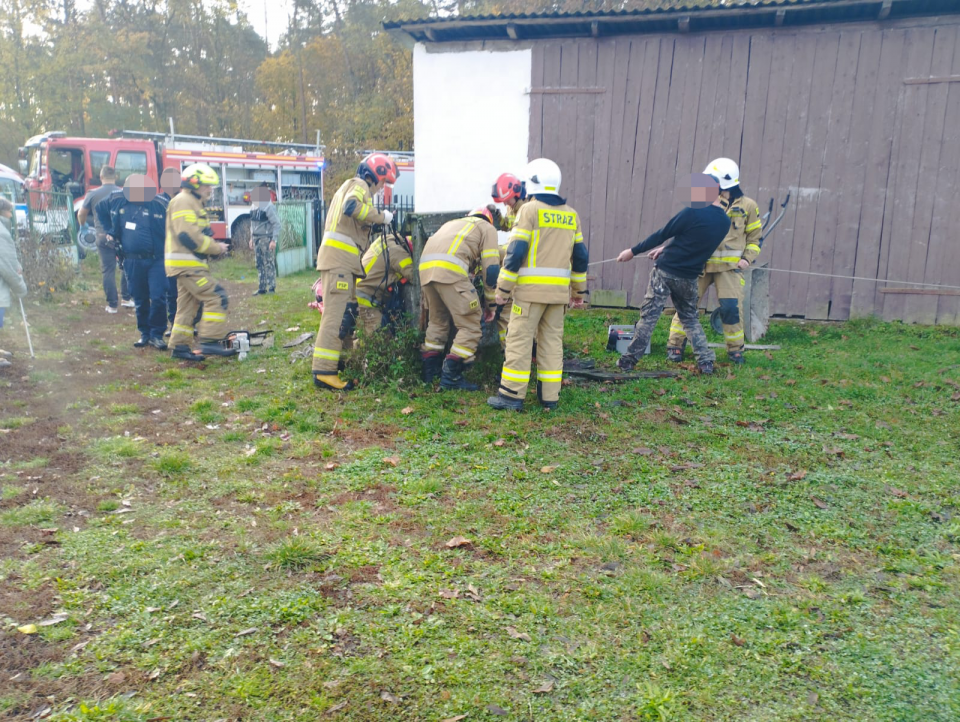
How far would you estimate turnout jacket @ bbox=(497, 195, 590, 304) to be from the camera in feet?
19.2

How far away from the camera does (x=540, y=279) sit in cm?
590

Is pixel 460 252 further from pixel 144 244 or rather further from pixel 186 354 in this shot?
pixel 144 244

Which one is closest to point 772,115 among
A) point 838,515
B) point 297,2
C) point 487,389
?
point 487,389

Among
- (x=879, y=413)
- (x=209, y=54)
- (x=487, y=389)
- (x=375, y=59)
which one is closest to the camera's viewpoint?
(x=879, y=413)

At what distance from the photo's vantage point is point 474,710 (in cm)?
270

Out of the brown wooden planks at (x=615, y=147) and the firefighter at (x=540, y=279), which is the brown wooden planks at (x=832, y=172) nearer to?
the brown wooden planks at (x=615, y=147)

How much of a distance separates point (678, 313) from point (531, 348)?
2.15m

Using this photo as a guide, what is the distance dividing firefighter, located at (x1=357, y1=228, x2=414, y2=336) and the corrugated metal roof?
4418mm

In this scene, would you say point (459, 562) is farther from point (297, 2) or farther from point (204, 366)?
point (297, 2)

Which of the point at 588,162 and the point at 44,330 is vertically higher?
the point at 588,162

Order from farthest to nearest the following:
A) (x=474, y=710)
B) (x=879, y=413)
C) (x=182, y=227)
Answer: (x=182, y=227)
(x=879, y=413)
(x=474, y=710)

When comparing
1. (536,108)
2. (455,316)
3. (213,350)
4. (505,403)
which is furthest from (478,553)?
(536,108)

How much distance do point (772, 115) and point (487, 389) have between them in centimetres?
602

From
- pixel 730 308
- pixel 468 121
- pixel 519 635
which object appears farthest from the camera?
pixel 468 121
